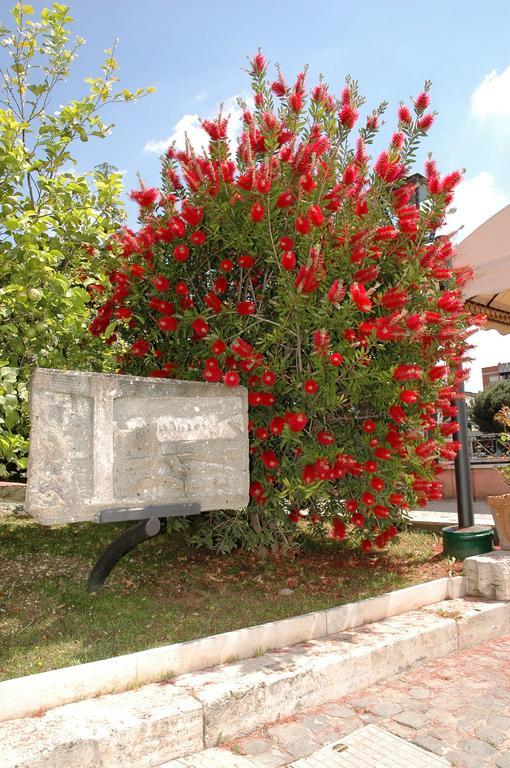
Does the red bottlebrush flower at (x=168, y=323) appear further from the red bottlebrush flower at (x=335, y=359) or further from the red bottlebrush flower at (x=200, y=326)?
the red bottlebrush flower at (x=335, y=359)

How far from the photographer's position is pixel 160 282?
4379 mm

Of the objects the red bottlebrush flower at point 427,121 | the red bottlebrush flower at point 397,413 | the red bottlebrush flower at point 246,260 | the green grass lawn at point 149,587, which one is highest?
the red bottlebrush flower at point 427,121

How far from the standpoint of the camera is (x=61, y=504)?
3.36 m

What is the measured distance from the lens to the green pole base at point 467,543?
527cm

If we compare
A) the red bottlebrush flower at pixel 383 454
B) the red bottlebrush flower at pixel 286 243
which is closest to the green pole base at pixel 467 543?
the red bottlebrush flower at pixel 383 454

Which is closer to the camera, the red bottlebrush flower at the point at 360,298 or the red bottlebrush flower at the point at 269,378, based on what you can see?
the red bottlebrush flower at the point at 360,298

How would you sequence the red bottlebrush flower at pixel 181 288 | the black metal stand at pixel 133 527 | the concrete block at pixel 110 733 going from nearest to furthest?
the concrete block at pixel 110 733, the black metal stand at pixel 133 527, the red bottlebrush flower at pixel 181 288

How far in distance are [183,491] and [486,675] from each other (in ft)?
7.17

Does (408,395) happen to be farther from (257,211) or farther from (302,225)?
(257,211)

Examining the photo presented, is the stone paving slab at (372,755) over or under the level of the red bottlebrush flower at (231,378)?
under

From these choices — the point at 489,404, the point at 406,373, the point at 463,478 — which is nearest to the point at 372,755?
the point at 406,373

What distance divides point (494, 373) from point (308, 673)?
61524mm

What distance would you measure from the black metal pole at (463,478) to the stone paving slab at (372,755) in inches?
127

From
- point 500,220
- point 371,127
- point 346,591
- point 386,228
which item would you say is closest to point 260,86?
point 371,127
